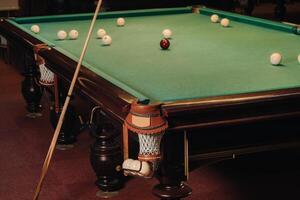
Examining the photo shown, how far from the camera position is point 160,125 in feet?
5.44

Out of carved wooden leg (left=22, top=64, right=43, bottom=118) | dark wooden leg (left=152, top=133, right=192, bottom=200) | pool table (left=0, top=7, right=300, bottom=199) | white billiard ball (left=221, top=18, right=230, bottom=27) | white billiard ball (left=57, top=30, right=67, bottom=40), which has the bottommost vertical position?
carved wooden leg (left=22, top=64, right=43, bottom=118)

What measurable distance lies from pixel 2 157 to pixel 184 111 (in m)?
1.75

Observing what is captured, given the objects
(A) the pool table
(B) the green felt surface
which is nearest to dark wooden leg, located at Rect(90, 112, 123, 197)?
(A) the pool table

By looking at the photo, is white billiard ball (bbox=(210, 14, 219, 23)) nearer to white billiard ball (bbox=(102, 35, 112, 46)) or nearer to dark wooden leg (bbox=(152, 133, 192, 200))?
white billiard ball (bbox=(102, 35, 112, 46))

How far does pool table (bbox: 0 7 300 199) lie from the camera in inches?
69.9

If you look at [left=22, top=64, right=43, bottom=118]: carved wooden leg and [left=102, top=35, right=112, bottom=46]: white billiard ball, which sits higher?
[left=102, top=35, right=112, bottom=46]: white billiard ball

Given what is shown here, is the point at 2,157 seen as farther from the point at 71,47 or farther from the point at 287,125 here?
the point at 287,125

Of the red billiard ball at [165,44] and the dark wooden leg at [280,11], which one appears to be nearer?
the red billiard ball at [165,44]

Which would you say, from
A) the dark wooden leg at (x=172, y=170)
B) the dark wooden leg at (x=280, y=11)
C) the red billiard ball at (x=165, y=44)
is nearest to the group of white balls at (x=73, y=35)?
the red billiard ball at (x=165, y=44)

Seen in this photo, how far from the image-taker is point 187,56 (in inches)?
103

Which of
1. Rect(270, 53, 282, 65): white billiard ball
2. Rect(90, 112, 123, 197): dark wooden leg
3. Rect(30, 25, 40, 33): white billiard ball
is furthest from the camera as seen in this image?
Rect(30, 25, 40, 33): white billiard ball

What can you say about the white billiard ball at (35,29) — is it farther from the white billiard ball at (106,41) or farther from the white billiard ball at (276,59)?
the white billiard ball at (276,59)

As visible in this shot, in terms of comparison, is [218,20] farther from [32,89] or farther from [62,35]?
[32,89]

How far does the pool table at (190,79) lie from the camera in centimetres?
177
